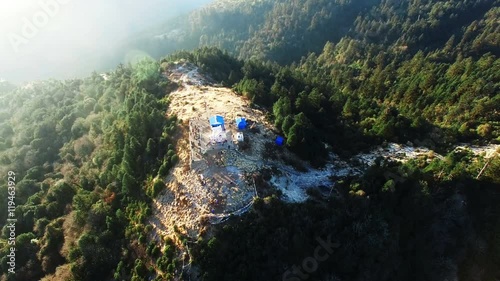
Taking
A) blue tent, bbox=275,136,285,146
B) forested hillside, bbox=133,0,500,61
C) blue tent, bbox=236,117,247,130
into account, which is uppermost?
blue tent, bbox=236,117,247,130

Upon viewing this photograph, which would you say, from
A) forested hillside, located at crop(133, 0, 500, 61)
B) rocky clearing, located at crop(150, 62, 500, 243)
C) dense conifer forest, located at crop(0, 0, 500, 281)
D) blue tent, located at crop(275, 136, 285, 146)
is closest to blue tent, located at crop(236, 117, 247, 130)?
rocky clearing, located at crop(150, 62, 500, 243)

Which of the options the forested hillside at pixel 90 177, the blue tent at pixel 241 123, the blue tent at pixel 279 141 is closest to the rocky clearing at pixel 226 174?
the blue tent at pixel 241 123

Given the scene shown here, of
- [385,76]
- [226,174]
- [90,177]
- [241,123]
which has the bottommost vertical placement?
[385,76]

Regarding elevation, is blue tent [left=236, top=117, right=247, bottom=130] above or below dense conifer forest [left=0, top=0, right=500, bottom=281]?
above

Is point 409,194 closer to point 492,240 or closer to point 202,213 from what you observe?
point 492,240

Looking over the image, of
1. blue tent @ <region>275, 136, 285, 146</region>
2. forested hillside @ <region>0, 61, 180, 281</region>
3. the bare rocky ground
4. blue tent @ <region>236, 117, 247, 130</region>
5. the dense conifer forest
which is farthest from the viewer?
blue tent @ <region>275, 136, 285, 146</region>

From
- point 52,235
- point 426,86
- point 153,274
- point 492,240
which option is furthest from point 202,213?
point 426,86

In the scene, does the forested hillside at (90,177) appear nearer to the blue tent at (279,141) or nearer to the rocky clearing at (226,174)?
the rocky clearing at (226,174)

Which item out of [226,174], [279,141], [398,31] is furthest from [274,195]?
[398,31]

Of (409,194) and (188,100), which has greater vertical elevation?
(188,100)

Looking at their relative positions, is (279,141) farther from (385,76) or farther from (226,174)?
(385,76)

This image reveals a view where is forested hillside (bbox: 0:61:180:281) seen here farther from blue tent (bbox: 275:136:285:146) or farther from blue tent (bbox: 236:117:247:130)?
blue tent (bbox: 275:136:285:146)
